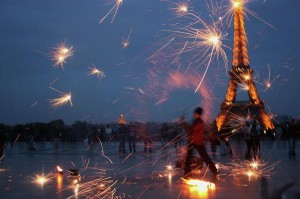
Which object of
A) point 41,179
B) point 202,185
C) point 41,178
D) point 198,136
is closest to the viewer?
point 202,185

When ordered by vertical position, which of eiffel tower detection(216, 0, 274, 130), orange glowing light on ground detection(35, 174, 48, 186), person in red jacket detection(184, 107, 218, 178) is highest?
eiffel tower detection(216, 0, 274, 130)

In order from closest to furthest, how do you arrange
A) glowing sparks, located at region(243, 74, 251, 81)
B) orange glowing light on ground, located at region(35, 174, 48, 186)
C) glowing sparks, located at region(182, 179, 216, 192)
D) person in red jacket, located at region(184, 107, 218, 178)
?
glowing sparks, located at region(182, 179, 216, 192)
person in red jacket, located at region(184, 107, 218, 178)
orange glowing light on ground, located at region(35, 174, 48, 186)
glowing sparks, located at region(243, 74, 251, 81)

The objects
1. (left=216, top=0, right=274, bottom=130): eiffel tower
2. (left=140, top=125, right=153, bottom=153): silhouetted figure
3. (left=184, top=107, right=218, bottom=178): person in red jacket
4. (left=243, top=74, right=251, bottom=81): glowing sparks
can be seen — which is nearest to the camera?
(left=184, top=107, right=218, bottom=178): person in red jacket

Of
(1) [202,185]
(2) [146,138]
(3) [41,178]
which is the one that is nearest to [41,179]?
(3) [41,178]

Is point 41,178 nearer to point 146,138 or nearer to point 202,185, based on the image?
point 202,185

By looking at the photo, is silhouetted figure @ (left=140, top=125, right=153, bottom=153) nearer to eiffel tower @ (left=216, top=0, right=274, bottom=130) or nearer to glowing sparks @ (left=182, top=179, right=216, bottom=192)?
glowing sparks @ (left=182, top=179, right=216, bottom=192)

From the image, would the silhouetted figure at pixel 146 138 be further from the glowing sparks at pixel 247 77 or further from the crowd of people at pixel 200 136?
the glowing sparks at pixel 247 77

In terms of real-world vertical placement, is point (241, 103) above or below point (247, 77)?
below

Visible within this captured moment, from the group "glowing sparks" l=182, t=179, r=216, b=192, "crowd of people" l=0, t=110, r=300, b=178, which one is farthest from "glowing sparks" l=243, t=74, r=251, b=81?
"glowing sparks" l=182, t=179, r=216, b=192

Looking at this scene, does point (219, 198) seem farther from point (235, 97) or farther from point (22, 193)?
point (235, 97)

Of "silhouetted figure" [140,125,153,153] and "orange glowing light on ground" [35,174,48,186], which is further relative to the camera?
"silhouetted figure" [140,125,153,153]

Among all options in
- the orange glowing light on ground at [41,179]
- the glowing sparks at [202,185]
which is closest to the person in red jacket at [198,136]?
the glowing sparks at [202,185]
